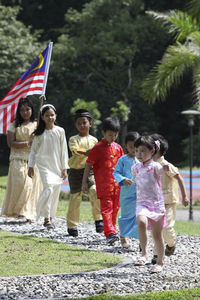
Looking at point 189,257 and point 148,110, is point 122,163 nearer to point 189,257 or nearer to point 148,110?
point 189,257

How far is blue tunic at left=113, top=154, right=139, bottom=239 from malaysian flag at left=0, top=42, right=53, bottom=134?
131 inches

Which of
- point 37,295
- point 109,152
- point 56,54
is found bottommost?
point 37,295

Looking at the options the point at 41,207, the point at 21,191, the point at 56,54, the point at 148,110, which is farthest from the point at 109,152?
the point at 148,110

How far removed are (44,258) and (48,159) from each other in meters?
2.48

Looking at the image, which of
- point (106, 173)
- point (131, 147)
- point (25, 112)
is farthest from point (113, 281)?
point (25, 112)

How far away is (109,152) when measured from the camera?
25.7 ft

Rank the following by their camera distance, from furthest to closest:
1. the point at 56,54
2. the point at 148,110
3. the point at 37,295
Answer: the point at 148,110, the point at 56,54, the point at 37,295

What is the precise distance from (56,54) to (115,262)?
2670 centimetres

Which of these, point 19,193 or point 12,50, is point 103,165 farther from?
point 12,50

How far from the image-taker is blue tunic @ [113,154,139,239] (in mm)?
7113

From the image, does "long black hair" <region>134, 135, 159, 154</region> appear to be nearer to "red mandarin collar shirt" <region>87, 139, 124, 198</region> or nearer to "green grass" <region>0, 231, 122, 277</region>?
"green grass" <region>0, 231, 122, 277</region>

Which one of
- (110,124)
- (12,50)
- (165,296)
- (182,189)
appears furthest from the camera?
(12,50)

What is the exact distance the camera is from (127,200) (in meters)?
7.22

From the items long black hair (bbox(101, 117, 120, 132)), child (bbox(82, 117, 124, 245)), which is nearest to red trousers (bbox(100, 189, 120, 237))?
child (bbox(82, 117, 124, 245))
